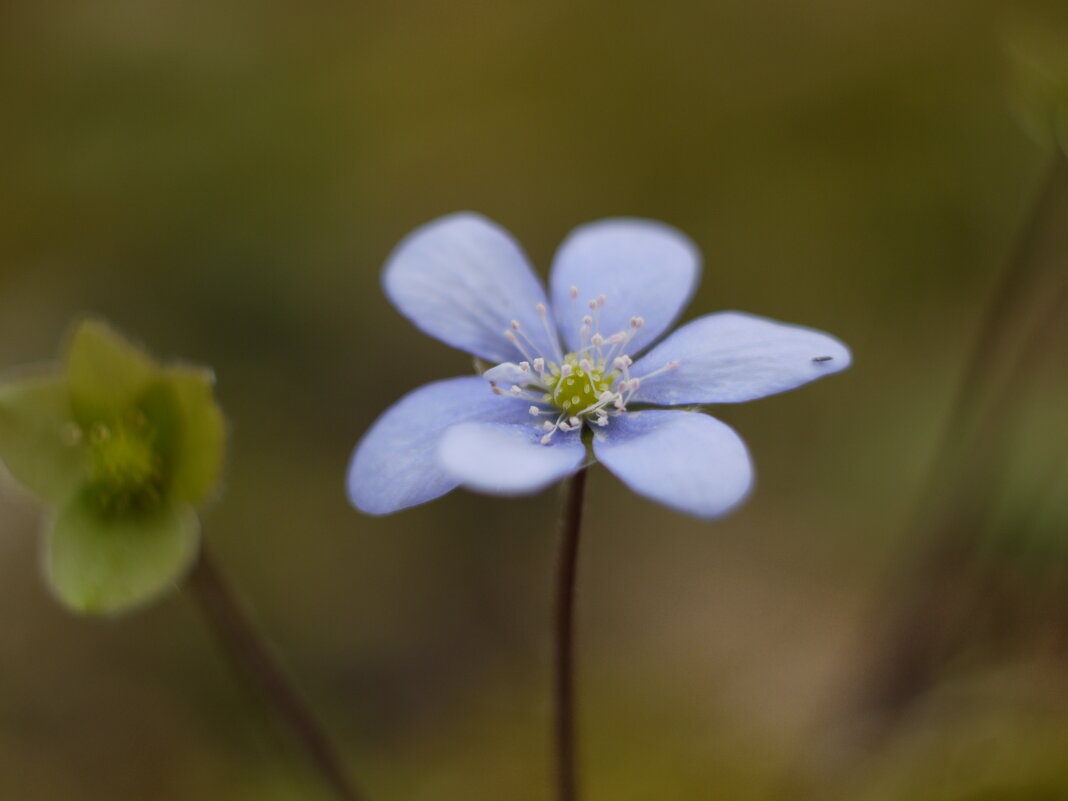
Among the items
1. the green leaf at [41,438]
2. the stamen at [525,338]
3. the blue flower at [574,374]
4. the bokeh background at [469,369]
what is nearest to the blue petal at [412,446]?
the blue flower at [574,374]

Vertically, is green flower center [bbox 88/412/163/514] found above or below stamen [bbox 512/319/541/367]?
below

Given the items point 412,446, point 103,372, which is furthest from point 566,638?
point 103,372

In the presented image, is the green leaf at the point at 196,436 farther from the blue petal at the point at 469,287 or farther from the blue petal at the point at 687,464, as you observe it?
the blue petal at the point at 687,464

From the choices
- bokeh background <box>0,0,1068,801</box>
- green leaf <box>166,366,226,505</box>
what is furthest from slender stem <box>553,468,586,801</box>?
bokeh background <box>0,0,1068,801</box>

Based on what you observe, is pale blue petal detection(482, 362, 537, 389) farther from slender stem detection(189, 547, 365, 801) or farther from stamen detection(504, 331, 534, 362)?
slender stem detection(189, 547, 365, 801)

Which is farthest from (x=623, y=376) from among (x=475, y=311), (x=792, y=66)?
(x=792, y=66)

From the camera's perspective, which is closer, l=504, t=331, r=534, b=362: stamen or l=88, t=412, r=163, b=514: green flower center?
l=88, t=412, r=163, b=514: green flower center

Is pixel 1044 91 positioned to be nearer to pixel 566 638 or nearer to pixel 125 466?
pixel 566 638
